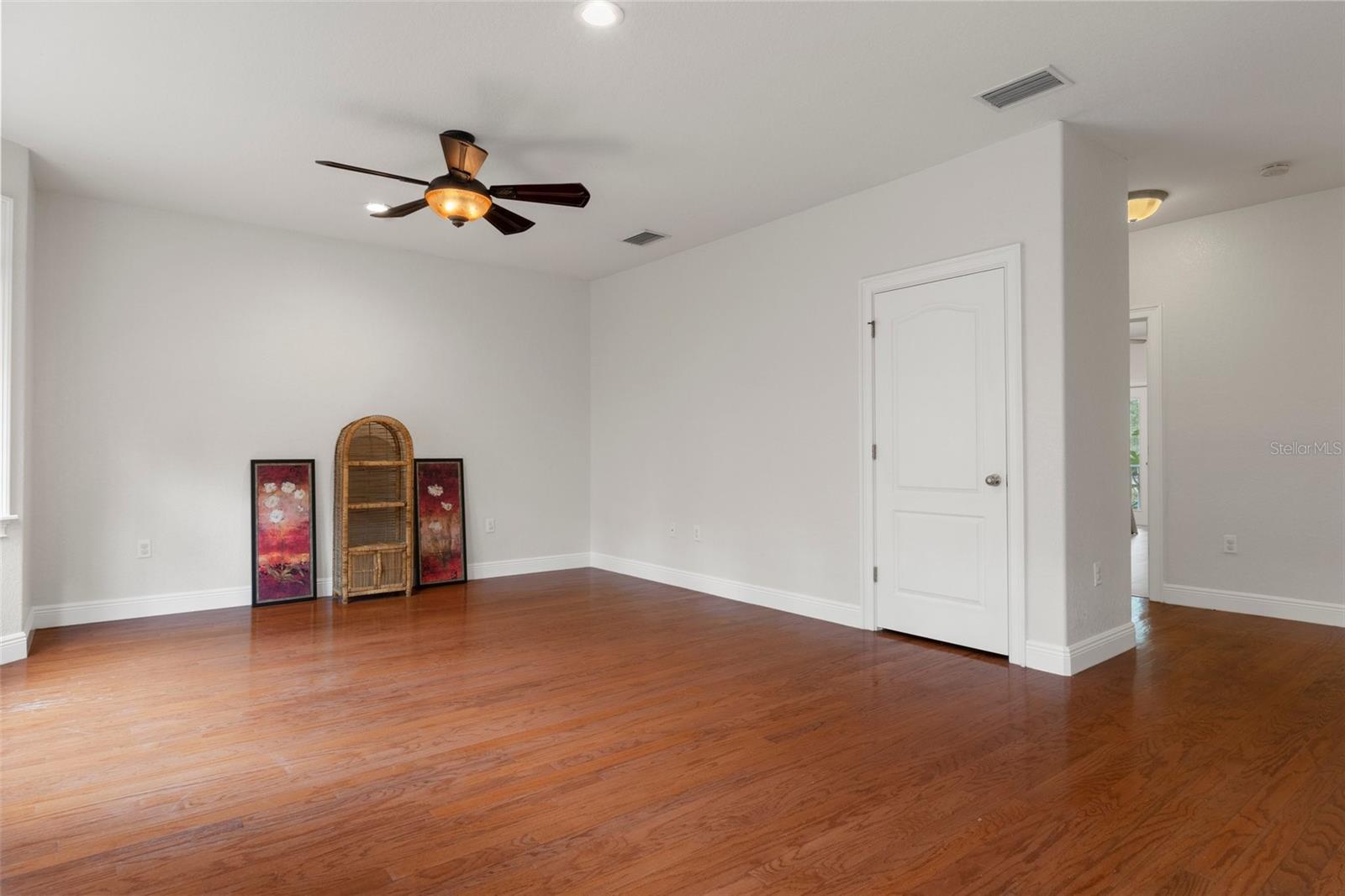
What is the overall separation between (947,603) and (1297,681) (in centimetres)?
162

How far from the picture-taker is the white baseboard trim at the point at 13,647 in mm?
3891

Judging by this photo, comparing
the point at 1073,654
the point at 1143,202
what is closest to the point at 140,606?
the point at 1073,654

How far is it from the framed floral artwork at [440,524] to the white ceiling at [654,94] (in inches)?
91.5

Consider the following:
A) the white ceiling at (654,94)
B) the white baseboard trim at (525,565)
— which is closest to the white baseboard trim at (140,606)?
the white baseboard trim at (525,565)

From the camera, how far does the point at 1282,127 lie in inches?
150

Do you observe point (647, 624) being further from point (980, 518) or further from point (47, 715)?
point (47, 715)

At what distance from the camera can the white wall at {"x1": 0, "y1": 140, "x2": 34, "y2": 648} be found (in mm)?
3900

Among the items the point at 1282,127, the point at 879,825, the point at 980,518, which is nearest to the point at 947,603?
the point at 980,518

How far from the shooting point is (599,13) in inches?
109

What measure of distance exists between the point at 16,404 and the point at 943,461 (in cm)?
517

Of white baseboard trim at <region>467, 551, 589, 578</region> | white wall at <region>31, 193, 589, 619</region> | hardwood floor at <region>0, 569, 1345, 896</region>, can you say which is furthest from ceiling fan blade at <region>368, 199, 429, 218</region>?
white baseboard trim at <region>467, 551, 589, 578</region>

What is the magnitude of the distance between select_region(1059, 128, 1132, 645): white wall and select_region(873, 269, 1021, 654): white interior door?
0.33m

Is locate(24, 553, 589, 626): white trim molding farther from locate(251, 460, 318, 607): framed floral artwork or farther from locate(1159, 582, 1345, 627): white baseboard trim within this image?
locate(1159, 582, 1345, 627): white baseboard trim

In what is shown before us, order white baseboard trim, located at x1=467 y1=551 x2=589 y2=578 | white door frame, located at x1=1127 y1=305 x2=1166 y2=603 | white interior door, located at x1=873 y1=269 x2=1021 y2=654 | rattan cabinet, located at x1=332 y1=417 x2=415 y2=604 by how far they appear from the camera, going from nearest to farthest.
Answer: white interior door, located at x1=873 y1=269 x2=1021 y2=654, white door frame, located at x1=1127 y1=305 x2=1166 y2=603, rattan cabinet, located at x1=332 y1=417 x2=415 y2=604, white baseboard trim, located at x1=467 y1=551 x2=589 y2=578
